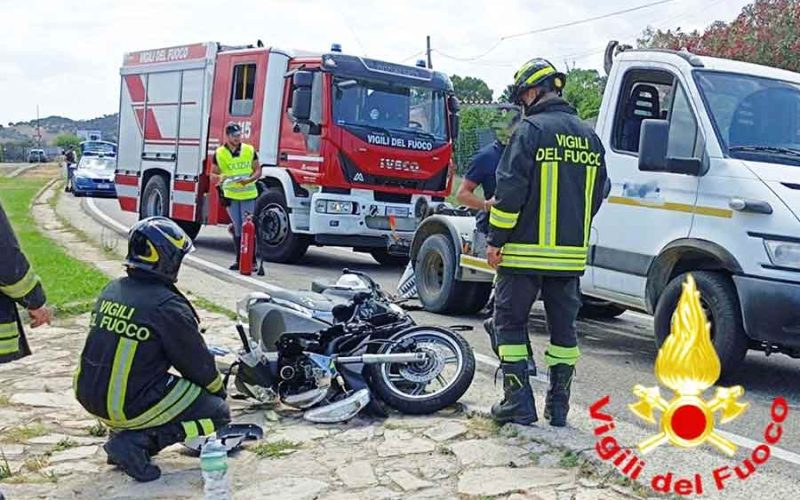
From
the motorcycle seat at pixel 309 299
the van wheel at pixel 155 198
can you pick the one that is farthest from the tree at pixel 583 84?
the motorcycle seat at pixel 309 299

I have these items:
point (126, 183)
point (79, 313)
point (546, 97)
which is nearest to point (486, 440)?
point (546, 97)

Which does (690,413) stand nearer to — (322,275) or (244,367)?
(244,367)

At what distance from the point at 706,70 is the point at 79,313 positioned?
5564 millimetres

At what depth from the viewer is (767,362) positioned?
25.0 feet

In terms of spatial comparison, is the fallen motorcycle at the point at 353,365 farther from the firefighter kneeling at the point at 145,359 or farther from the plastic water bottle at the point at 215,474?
the plastic water bottle at the point at 215,474

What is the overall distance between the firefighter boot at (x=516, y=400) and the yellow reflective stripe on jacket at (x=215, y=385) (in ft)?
4.96

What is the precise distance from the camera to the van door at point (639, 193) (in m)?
6.73

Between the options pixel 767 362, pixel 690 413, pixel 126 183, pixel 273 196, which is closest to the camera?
pixel 690 413

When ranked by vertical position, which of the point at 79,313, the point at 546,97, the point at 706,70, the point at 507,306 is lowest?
the point at 79,313

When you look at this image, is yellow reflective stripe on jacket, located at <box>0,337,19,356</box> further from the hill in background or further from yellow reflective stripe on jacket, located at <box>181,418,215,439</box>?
the hill in background

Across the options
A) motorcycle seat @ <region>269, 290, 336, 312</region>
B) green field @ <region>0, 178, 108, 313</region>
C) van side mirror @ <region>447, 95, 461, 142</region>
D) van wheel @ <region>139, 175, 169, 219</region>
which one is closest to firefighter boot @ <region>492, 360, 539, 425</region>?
motorcycle seat @ <region>269, 290, 336, 312</region>

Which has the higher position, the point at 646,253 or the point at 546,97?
the point at 546,97

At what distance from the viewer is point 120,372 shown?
4.63m

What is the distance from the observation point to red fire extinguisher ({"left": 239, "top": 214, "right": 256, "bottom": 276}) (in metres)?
11.6
